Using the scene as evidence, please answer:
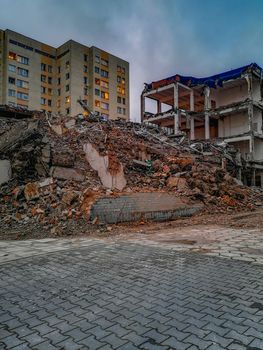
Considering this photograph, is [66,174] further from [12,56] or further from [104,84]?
[104,84]

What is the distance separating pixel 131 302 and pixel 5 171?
394 inches

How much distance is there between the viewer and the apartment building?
49.8 metres

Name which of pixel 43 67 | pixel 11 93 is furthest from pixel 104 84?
pixel 11 93

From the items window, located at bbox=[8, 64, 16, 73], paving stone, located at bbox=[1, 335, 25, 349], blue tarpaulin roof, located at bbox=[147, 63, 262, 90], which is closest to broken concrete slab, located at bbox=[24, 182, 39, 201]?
paving stone, located at bbox=[1, 335, 25, 349]

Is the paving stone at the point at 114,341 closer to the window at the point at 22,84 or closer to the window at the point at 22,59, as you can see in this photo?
the window at the point at 22,84

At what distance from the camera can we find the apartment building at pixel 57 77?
163ft

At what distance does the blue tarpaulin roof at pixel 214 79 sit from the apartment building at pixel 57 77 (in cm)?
2237

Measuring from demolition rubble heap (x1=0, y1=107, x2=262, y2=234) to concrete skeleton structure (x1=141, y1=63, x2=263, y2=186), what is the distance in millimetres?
14570

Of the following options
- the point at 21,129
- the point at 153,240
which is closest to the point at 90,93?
the point at 21,129

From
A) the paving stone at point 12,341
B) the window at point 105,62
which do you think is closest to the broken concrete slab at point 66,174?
the paving stone at point 12,341

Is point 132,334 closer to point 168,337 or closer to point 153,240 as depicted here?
point 168,337

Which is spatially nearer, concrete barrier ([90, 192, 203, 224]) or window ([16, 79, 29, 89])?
concrete barrier ([90, 192, 203, 224])

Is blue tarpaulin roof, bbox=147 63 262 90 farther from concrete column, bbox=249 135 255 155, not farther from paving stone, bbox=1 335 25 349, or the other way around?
paving stone, bbox=1 335 25 349

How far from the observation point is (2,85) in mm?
49188
